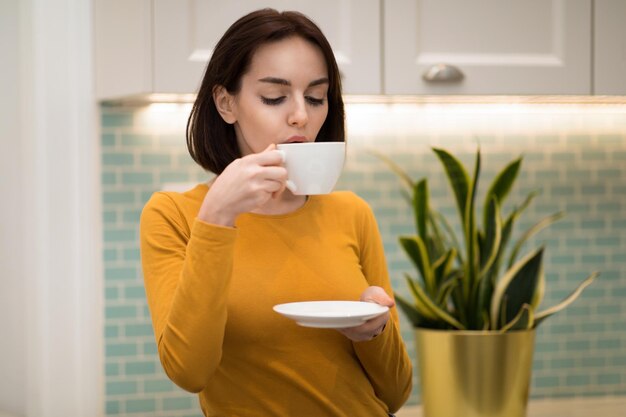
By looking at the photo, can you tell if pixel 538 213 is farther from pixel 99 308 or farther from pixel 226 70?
pixel 226 70

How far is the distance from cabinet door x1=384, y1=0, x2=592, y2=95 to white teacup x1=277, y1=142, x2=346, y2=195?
93 cm

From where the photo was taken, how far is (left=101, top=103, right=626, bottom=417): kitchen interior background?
2.31 meters

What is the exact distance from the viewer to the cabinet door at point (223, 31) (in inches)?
78.9

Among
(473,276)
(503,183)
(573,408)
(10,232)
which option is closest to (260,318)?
(473,276)

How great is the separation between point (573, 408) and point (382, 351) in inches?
57.4

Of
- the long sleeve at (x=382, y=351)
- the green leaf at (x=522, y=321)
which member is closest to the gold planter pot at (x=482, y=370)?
the green leaf at (x=522, y=321)

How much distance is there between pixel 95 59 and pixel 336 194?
91cm

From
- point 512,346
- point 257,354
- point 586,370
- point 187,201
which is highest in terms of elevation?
point 187,201

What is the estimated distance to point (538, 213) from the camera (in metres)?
2.58

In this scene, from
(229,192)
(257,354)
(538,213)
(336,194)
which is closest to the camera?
(229,192)

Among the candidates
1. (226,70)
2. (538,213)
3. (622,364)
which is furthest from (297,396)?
(622,364)

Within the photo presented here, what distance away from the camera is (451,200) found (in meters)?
2.54

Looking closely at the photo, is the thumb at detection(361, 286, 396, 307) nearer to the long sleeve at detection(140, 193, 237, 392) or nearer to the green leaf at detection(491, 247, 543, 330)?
the long sleeve at detection(140, 193, 237, 392)

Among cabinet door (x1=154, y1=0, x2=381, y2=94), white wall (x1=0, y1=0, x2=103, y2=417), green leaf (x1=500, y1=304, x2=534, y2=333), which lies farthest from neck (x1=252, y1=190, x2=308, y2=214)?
white wall (x1=0, y1=0, x2=103, y2=417)
